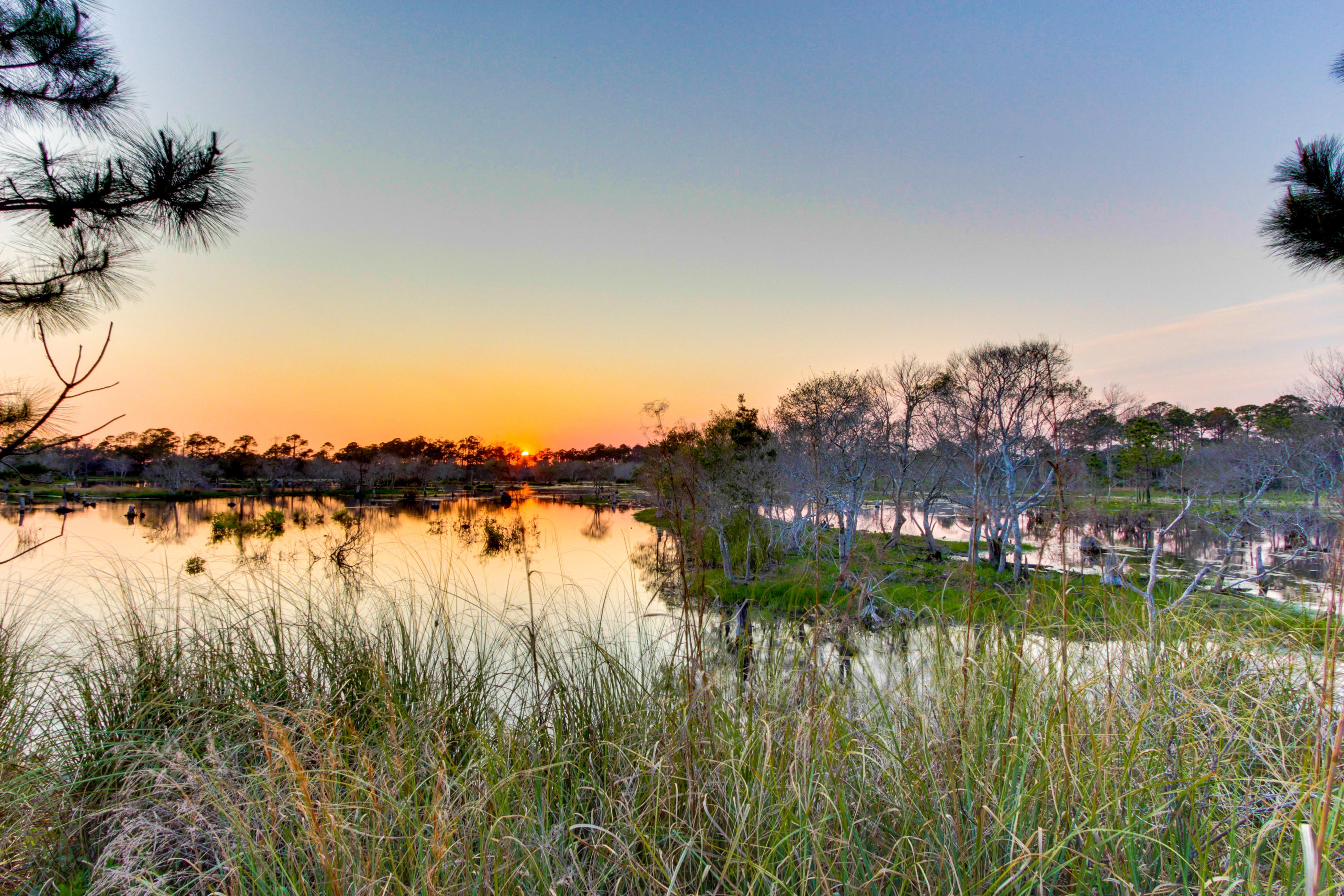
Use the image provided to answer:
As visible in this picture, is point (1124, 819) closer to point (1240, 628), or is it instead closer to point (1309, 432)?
point (1240, 628)

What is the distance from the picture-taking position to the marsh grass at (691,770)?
1.87 metres

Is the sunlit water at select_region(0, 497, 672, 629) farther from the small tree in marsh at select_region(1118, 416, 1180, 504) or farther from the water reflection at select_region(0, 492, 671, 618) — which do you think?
the small tree in marsh at select_region(1118, 416, 1180, 504)

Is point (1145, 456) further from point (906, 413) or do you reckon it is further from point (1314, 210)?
point (1314, 210)

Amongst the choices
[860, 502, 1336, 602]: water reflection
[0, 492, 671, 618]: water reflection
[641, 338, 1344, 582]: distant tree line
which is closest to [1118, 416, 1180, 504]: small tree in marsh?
[860, 502, 1336, 602]: water reflection

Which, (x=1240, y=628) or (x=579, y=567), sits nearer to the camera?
(x=1240, y=628)

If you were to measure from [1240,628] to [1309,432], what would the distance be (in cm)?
2650

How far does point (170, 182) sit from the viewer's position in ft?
10.6

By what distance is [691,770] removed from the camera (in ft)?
7.88

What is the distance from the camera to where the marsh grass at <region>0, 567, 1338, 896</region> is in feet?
6.15

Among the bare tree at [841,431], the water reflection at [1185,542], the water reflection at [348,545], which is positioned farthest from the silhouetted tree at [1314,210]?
the bare tree at [841,431]

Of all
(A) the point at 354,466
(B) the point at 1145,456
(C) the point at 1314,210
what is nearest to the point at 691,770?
(C) the point at 1314,210

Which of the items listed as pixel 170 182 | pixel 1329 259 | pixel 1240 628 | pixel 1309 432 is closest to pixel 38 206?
pixel 170 182

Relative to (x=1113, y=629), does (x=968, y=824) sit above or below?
below

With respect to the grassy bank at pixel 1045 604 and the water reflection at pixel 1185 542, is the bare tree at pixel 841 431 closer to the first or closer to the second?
the water reflection at pixel 1185 542
